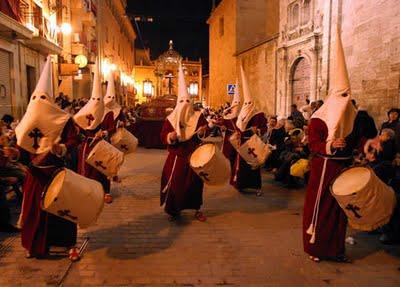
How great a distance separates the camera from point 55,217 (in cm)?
452

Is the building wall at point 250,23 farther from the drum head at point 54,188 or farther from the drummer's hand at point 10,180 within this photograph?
the drum head at point 54,188

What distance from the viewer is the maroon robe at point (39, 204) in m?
4.46

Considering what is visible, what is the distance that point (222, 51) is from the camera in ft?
109

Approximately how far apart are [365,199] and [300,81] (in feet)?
46.6

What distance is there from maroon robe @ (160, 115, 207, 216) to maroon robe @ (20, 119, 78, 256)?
196 cm

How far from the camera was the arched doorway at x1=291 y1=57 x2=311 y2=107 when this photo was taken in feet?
54.1

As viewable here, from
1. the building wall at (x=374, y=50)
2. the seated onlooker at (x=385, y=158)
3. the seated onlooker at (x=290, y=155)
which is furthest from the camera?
the building wall at (x=374, y=50)

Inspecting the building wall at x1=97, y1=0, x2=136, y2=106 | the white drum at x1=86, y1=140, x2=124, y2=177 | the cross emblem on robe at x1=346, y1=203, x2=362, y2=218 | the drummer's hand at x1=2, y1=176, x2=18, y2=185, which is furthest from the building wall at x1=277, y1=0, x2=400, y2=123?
the building wall at x1=97, y1=0, x2=136, y2=106

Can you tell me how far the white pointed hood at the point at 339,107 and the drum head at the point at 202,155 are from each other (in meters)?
1.70

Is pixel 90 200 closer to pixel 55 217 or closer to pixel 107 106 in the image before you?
pixel 55 217

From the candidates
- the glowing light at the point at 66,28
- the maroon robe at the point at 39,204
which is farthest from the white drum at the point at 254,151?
the glowing light at the point at 66,28

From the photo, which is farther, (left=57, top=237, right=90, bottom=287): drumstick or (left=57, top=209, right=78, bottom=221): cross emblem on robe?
(left=57, top=209, right=78, bottom=221): cross emblem on robe

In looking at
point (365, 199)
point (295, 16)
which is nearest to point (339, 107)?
point (365, 199)

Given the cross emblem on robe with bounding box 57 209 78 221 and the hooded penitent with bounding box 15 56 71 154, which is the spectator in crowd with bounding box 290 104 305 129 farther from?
the cross emblem on robe with bounding box 57 209 78 221
